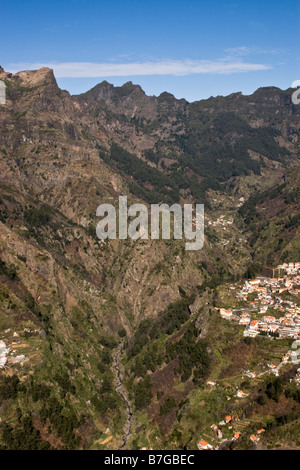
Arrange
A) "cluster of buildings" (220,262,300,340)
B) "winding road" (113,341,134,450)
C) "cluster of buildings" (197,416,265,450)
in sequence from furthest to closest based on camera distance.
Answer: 1. "cluster of buildings" (220,262,300,340)
2. "winding road" (113,341,134,450)
3. "cluster of buildings" (197,416,265,450)

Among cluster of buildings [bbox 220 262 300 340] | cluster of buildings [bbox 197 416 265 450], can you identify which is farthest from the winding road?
cluster of buildings [bbox 220 262 300 340]

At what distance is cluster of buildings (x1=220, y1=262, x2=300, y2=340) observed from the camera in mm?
89812

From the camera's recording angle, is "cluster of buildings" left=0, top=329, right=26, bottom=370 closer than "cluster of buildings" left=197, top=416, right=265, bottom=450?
No

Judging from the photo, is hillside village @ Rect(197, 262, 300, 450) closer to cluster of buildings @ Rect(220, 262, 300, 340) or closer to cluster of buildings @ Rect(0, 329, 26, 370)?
cluster of buildings @ Rect(220, 262, 300, 340)

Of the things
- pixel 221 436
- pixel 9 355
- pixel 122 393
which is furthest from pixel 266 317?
pixel 9 355

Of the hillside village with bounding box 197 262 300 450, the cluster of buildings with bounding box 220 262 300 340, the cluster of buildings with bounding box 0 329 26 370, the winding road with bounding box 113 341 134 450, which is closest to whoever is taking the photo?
the hillside village with bounding box 197 262 300 450

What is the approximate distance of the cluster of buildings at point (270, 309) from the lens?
295 feet

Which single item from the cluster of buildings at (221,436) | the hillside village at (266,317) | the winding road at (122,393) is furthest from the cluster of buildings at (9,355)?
the cluster of buildings at (221,436)

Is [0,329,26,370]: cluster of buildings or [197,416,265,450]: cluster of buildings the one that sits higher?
[0,329,26,370]: cluster of buildings

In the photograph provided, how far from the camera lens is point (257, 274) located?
128m

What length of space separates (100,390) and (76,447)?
19376 millimetres

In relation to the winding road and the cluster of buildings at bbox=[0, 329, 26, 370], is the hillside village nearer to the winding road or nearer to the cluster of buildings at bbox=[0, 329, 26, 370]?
the winding road

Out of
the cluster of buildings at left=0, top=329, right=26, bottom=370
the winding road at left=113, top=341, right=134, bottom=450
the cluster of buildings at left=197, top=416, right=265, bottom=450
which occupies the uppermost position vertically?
the cluster of buildings at left=0, top=329, right=26, bottom=370
